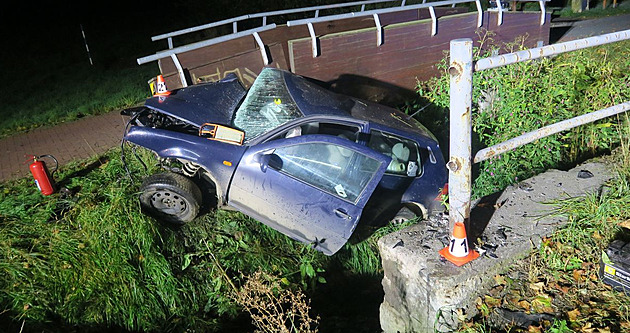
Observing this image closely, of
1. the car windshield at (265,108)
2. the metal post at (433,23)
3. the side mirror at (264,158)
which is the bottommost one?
the side mirror at (264,158)

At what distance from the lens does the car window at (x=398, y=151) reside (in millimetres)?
4930

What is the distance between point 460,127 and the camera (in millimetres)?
2910

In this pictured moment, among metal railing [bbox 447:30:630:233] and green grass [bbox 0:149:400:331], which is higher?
A: metal railing [bbox 447:30:630:233]

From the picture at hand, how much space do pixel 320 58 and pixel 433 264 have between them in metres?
4.50

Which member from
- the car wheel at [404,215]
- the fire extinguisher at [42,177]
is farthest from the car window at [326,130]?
the fire extinguisher at [42,177]

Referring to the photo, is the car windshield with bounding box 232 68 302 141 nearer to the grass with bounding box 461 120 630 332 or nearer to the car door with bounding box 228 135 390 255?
the car door with bounding box 228 135 390 255

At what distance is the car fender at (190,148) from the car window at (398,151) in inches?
55.3

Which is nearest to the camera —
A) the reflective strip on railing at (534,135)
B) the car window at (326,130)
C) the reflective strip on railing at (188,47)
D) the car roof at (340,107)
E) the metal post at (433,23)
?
the reflective strip on railing at (534,135)

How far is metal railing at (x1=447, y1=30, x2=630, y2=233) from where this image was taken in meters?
2.78

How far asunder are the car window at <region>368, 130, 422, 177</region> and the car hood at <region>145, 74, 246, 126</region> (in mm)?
1637

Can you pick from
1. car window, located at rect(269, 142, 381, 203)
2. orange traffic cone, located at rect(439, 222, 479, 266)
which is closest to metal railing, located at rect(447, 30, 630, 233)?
orange traffic cone, located at rect(439, 222, 479, 266)

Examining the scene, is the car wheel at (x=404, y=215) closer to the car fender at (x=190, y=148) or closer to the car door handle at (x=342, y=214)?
the car door handle at (x=342, y=214)

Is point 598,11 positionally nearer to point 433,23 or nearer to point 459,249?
point 433,23

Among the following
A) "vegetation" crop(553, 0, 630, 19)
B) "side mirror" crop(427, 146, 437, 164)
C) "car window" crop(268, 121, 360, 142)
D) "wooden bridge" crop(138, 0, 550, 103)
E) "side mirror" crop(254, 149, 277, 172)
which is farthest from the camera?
"vegetation" crop(553, 0, 630, 19)
